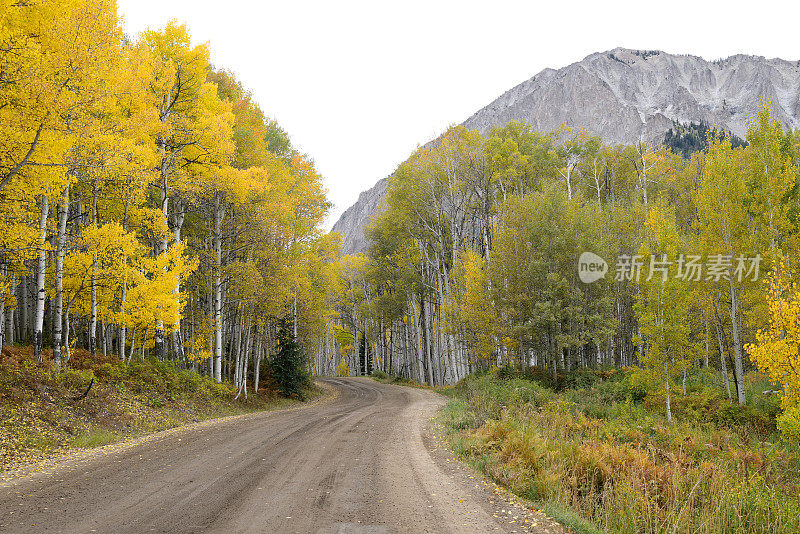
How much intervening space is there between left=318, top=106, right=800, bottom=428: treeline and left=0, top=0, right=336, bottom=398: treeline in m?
9.13

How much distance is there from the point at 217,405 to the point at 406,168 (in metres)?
19.3

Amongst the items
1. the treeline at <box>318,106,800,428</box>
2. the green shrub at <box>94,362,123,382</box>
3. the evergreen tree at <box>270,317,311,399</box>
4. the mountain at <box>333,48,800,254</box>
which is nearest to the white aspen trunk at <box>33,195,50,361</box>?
the green shrub at <box>94,362,123,382</box>

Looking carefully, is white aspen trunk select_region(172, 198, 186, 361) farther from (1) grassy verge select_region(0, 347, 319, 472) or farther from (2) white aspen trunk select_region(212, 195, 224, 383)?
(2) white aspen trunk select_region(212, 195, 224, 383)

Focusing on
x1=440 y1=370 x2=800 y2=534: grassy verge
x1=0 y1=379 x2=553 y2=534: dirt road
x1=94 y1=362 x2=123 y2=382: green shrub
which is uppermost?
x1=94 y1=362 x2=123 y2=382: green shrub

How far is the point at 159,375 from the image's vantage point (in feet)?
44.7

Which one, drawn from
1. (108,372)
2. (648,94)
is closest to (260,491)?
(108,372)

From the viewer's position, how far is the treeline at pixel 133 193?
874 cm

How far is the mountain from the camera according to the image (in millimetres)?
89938

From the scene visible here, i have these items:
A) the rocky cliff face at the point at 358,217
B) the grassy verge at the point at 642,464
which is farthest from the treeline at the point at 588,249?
the rocky cliff face at the point at 358,217

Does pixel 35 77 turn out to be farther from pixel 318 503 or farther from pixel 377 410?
pixel 377 410

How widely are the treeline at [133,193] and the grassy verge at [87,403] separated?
2.42 ft

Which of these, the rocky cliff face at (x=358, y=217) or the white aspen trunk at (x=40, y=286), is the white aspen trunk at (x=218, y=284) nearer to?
the white aspen trunk at (x=40, y=286)

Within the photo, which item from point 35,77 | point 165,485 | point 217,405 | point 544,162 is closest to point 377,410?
point 217,405

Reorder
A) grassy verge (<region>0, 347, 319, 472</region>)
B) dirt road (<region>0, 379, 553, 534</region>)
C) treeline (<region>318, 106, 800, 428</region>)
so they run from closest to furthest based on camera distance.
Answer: dirt road (<region>0, 379, 553, 534</region>), grassy verge (<region>0, 347, 319, 472</region>), treeline (<region>318, 106, 800, 428</region>)
